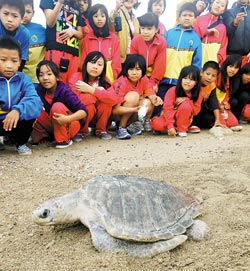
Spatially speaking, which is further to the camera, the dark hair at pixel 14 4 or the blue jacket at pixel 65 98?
the blue jacket at pixel 65 98

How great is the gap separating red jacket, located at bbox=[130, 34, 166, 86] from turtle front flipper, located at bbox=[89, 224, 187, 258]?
3.21 m

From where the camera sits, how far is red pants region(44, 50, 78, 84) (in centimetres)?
417

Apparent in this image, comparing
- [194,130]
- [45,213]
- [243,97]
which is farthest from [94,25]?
[45,213]

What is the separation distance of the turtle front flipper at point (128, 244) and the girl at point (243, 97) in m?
3.61

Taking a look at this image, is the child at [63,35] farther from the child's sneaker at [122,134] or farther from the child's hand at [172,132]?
the child's hand at [172,132]

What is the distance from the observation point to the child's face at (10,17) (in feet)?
11.5

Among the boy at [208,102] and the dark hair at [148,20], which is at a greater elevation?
the dark hair at [148,20]

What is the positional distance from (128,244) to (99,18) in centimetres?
322

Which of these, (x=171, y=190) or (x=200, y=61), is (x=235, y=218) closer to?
(x=171, y=190)

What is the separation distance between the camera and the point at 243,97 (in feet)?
16.4

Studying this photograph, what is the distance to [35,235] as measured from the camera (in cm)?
200

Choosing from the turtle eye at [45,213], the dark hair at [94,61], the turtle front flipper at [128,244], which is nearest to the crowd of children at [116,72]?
the dark hair at [94,61]

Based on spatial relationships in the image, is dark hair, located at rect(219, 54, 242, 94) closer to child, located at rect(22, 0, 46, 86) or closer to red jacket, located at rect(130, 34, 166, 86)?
red jacket, located at rect(130, 34, 166, 86)

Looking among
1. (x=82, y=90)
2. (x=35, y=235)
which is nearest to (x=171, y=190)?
(x=35, y=235)
